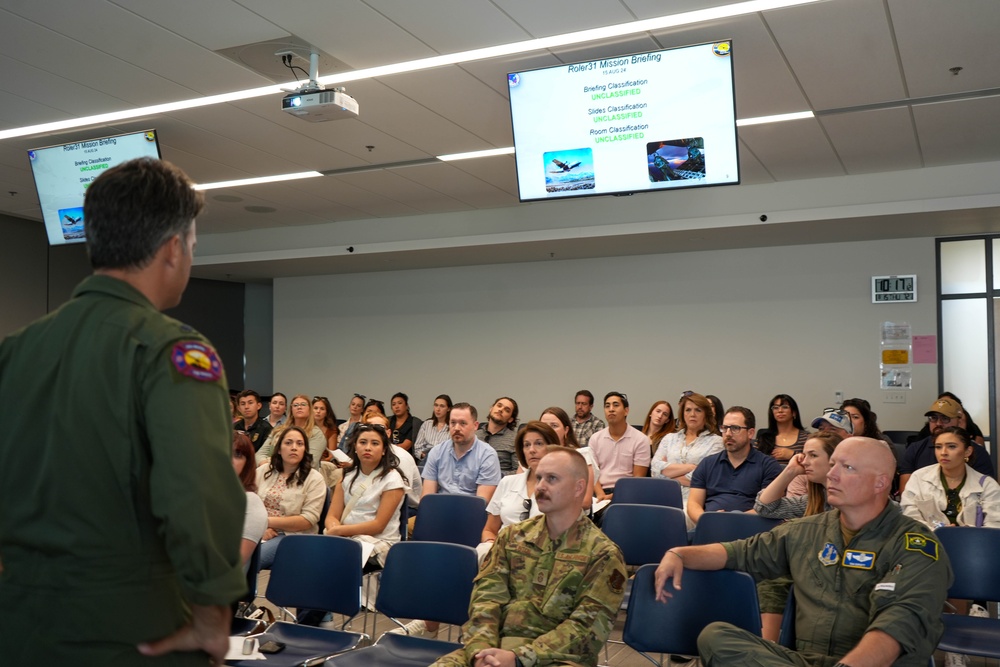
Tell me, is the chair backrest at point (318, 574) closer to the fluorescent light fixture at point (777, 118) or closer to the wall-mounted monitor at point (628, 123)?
the wall-mounted monitor at point (628, 123)

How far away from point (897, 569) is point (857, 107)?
159 inches

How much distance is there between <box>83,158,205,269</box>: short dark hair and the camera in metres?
1.53

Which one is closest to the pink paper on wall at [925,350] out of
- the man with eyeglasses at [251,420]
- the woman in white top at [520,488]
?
the woman in white top at [520,488]

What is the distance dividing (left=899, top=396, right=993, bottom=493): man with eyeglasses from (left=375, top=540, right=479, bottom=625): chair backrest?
4.12 metres

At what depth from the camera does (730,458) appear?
541 cm

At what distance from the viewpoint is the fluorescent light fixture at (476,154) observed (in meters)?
7.04

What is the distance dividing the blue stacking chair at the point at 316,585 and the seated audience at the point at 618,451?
10.5 ft

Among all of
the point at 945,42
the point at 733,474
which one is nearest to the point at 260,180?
the point at 733,474

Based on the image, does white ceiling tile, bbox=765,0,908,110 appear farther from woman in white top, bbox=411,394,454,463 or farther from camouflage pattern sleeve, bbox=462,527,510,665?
woman in white top, bbox=411,394,454,463

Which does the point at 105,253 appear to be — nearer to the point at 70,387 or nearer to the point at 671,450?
the point at 70,387

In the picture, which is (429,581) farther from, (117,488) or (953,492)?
(953,492)

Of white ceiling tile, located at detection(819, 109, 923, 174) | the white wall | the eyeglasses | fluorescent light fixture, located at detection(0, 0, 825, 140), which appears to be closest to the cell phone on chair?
the eyeglasses

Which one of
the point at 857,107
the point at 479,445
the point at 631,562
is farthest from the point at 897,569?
the point at 857,107

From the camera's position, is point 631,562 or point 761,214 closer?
point 631,562
